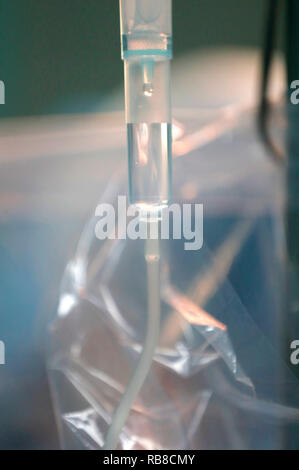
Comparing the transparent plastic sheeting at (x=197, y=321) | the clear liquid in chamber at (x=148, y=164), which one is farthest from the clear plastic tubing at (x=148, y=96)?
the transparent plastic sheeting at (x=197, y=321)

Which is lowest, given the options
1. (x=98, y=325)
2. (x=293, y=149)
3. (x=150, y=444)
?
(x=150, y=444)

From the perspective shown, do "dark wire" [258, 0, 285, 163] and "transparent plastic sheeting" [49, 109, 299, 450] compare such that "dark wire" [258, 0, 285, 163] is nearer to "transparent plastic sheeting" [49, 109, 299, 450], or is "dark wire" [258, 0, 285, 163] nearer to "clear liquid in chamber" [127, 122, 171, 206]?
"transparent plastic sheeting" [49, 109, 299, 450]

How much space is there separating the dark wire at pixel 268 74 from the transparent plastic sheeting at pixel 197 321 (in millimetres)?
18

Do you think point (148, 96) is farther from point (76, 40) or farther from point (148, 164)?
point (76, 40)

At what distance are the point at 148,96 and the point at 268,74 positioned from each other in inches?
8.6

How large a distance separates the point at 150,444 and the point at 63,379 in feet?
0.46

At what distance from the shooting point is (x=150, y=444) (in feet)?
2.04

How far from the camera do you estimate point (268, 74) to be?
0.63m

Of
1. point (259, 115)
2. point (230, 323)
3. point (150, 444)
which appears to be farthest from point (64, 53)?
point (150, 444)

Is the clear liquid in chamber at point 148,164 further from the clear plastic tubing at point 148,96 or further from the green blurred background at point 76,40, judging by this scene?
the green blurred background at point 76,40

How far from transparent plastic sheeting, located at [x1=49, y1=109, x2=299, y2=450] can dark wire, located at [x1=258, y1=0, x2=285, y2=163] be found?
18mm

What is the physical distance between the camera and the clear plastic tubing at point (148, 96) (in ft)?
1.59

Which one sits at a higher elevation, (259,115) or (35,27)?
(35,27)
